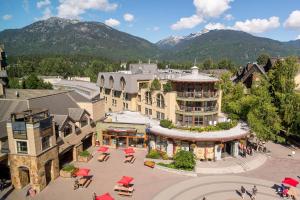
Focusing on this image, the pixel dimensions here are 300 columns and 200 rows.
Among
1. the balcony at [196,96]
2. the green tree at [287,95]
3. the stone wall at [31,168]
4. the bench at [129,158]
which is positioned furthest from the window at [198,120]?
the stone wall at [31,168]

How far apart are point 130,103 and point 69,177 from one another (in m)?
25.6

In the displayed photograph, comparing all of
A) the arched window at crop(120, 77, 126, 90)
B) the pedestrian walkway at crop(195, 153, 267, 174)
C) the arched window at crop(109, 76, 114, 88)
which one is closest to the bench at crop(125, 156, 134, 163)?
the pedestrian walkway at crop(195, 153, 267, 174)

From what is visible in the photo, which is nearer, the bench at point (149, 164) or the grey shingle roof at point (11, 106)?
the grey shingle roof at point (11, 106)

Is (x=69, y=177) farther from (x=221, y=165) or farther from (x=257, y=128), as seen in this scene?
(x=257, y=128)

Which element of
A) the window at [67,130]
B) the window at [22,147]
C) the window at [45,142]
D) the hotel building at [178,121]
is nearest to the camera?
the window at [22,147]

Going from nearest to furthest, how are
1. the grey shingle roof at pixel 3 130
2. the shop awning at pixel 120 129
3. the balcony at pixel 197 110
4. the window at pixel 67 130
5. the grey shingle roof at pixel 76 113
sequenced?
the grey shingle roof at pixel 3 130
the window at pixel 67 130
the grey shingle roof at pixel 76 113
the balcony at pixel 197 110
the shop awning at pixel 120 129

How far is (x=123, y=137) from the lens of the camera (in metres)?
46.1

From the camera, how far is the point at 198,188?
104ft

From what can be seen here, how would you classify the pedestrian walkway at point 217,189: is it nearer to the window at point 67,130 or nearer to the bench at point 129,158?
the bench at point 129,158

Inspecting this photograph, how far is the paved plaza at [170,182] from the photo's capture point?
98.0ft

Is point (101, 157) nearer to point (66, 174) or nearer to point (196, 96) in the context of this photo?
point (66, 174)

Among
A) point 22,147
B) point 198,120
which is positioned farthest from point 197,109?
point 22,147

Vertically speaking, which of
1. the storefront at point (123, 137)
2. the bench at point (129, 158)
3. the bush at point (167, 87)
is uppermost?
the bush at point (167, 87)

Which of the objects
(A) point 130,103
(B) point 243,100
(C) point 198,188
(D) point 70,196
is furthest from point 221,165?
(A) point 130,103
